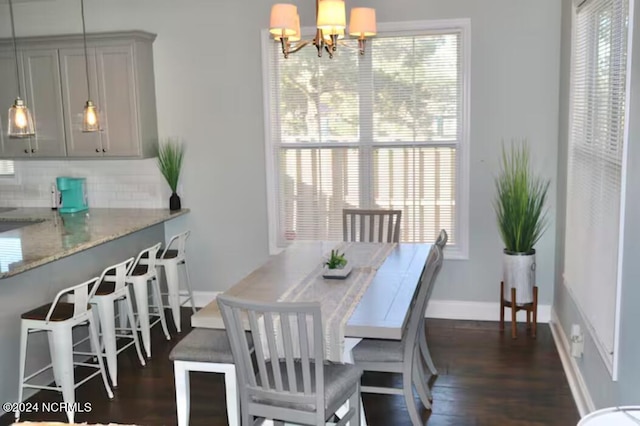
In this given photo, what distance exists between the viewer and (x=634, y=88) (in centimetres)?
262

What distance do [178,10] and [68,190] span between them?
182 centimetres

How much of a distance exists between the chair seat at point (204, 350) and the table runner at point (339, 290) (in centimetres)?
38

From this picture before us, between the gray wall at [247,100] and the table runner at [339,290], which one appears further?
the gray wall at [247,100]

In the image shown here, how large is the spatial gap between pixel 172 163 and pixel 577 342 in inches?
138

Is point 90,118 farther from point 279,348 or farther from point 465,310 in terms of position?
point 465,310

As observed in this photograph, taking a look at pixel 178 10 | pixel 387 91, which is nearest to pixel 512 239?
pixel 387 91

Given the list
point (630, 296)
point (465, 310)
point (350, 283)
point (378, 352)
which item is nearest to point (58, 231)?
point (350, 283)

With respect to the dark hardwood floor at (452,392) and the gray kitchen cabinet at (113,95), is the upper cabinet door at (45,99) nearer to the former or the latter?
the gray kitchen cabinet at (113,95)

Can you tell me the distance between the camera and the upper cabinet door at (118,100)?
5.34 m

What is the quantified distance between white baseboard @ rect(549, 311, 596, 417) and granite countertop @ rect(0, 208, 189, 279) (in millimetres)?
3116

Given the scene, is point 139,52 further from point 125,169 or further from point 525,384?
point 525,384

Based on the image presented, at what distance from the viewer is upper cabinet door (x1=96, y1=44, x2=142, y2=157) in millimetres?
5340

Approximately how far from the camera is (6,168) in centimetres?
589

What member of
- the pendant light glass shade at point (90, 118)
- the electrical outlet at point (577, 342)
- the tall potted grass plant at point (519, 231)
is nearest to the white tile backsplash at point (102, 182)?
the pendant light glass shade at point (90, 118)
